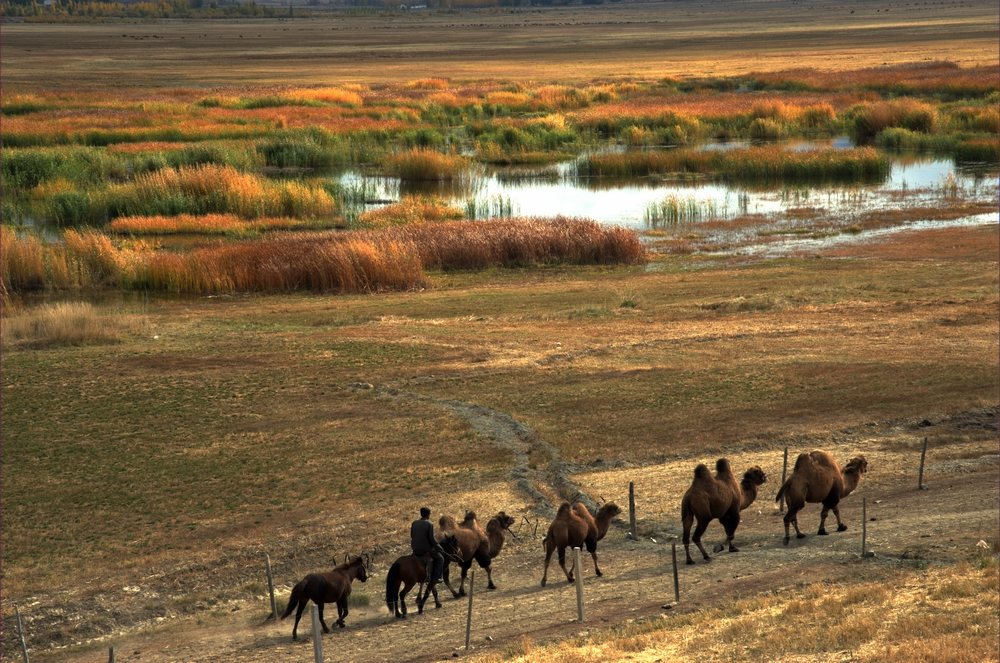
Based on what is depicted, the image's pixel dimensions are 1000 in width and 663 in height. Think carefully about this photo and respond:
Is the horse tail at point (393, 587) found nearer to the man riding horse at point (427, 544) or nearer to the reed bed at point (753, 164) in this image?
the man riding horse at point (427, 544)

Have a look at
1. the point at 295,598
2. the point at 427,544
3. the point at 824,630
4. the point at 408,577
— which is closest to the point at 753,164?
the point at 427,544

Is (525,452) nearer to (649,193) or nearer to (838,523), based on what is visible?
(838,523)

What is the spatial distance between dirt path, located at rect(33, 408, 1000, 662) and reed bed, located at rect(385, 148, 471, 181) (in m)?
38.7

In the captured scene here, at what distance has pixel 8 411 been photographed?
2267 cm

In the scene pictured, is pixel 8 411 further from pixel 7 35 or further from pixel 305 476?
pixel 7 35

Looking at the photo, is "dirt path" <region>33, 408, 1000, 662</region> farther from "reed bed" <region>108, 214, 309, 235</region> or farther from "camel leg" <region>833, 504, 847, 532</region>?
"reed bed" <region>108, 214, 309, 235</region>

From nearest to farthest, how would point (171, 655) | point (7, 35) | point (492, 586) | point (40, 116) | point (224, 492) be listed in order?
1. point (171, 655)
2. point (492, 586)
3. point (224, 492)
4. point (40, 116)
5. point (7, 35)

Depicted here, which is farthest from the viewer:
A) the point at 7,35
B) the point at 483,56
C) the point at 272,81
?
the point at 7,35

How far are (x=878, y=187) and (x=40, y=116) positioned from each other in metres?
46.1

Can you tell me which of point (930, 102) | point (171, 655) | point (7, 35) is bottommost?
point (171, 655)

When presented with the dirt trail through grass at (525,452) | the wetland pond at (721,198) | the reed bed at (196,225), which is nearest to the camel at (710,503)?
the dirt trail through grass at (525,452)

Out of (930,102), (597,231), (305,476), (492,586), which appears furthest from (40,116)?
(492,586)

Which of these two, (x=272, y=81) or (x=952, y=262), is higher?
(x=272, y=81)

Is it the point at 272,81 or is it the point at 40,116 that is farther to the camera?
the point at 272,81
